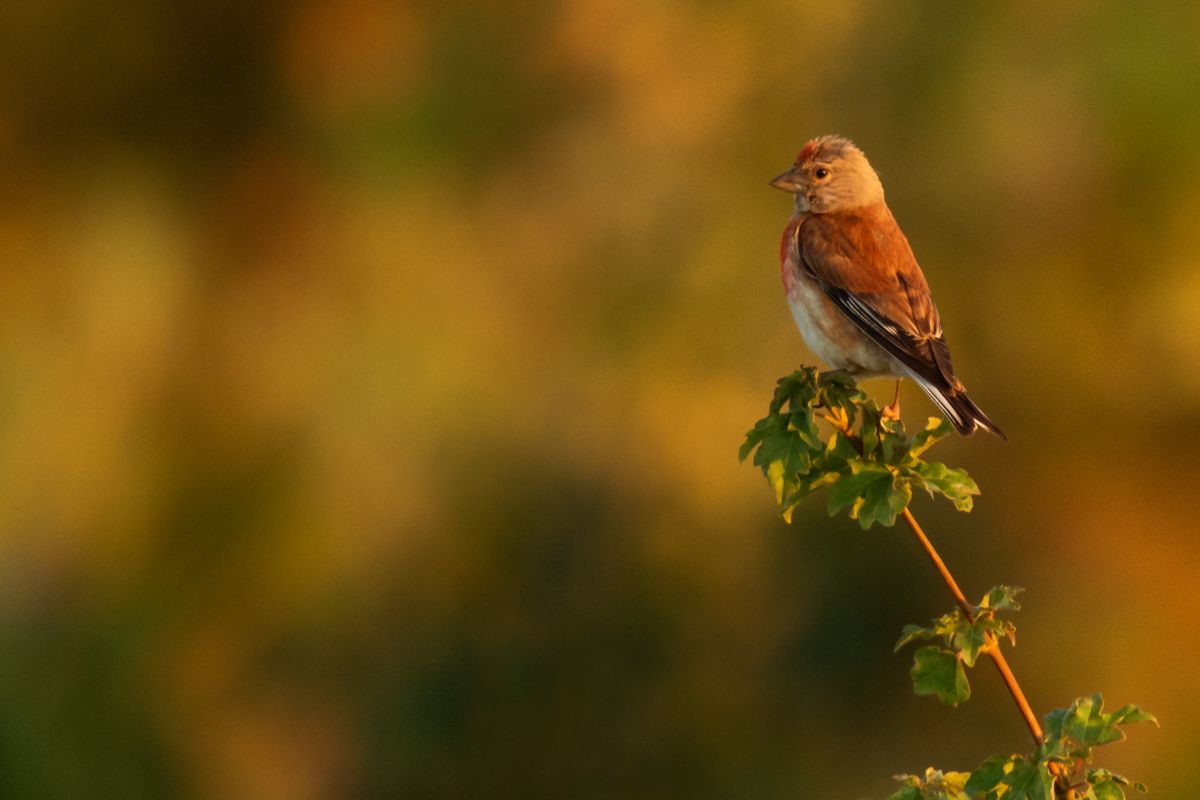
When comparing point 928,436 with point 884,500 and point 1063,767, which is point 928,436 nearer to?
point 884,500

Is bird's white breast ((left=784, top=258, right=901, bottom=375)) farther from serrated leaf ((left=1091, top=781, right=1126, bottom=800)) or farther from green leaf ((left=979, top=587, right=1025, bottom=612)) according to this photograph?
serrated leaf ((left=1091, top=781, right=1126, bottom=800))

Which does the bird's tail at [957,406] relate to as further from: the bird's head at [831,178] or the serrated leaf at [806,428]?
the serrated leaf at [806,428]

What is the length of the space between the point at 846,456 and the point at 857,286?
1.89m

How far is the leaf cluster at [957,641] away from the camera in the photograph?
7.84ft

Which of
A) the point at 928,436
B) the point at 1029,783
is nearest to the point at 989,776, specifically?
the point at 1029,783

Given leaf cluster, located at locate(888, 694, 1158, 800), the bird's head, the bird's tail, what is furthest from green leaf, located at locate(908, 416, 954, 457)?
the bird's head

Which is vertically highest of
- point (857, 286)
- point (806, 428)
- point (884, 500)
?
point (857, 286)

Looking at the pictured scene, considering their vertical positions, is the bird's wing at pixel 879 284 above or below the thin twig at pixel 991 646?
above

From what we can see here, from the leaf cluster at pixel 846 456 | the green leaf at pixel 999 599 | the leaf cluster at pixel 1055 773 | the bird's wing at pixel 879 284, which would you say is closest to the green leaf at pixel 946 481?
the leaf cluster at pixel 846 456

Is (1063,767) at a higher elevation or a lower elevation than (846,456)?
lower

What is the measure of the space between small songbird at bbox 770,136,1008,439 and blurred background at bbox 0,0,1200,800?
3.15 meters

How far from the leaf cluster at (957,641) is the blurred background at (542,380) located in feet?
Result: 18.7

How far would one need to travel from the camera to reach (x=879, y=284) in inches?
177

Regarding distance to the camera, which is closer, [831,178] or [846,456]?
[846,456]
